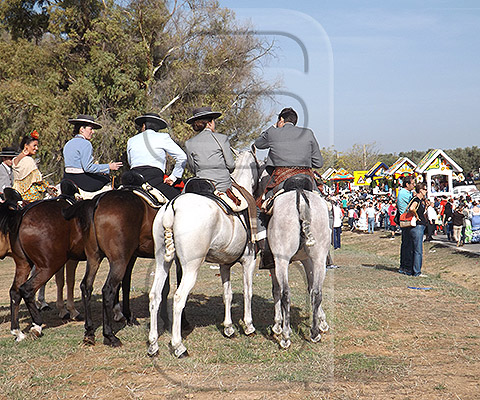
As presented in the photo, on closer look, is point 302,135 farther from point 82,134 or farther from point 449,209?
point 449,209

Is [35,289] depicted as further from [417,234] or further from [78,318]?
[417,234]

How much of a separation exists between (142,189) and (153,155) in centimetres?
64

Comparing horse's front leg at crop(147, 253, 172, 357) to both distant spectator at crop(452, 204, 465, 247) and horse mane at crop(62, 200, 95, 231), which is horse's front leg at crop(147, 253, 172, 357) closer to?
horse mane at crop(62, 200, 95, 231)

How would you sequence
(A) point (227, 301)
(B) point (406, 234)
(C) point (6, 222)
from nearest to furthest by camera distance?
(A) point (227, 301)
(C) point (6, 222)
(B) point (406, 234)

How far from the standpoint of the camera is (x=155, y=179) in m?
7.99

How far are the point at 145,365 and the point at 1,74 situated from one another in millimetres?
26636

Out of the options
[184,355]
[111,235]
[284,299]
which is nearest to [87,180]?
[111,235]

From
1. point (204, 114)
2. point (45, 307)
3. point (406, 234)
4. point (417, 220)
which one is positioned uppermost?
point (204, 114)

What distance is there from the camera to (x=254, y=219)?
7203 mm

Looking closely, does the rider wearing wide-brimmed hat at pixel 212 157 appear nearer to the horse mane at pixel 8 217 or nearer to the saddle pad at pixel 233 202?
the saddle pad at pixel 233 202

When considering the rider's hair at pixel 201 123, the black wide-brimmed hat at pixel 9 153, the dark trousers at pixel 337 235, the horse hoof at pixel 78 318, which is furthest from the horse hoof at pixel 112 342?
the dark trousers at pixel 337 235

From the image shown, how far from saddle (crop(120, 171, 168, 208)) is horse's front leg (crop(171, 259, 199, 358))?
1530 mm

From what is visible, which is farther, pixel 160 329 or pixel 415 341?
pixel 160 329

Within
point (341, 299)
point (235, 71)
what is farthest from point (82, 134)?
point (235, 71)
